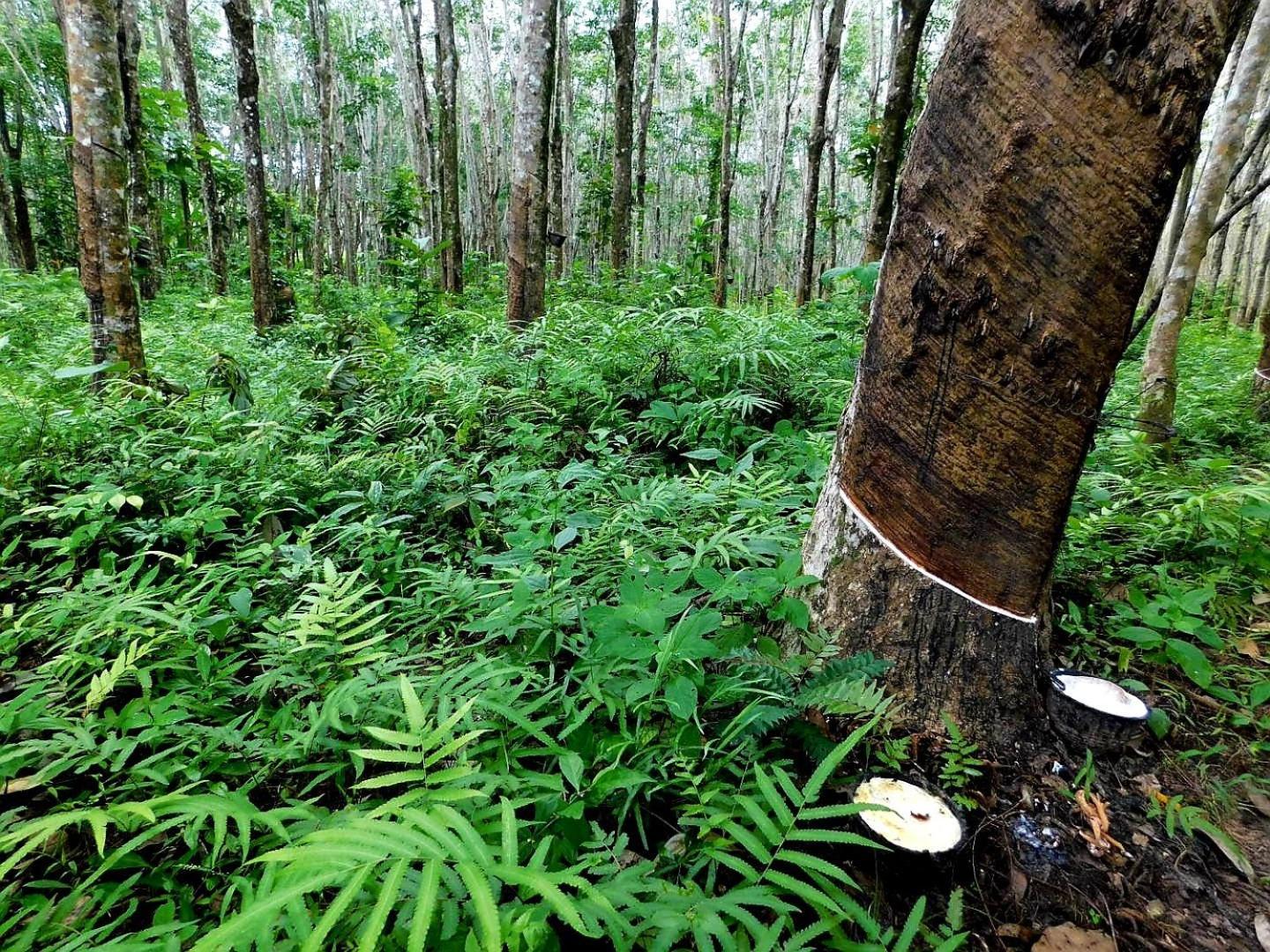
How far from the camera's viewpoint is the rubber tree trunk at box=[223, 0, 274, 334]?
6734 mm

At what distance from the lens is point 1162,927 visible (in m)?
1.41

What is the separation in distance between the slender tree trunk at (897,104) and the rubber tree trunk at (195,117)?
9552 millimetres

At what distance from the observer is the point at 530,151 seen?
18.4 ft

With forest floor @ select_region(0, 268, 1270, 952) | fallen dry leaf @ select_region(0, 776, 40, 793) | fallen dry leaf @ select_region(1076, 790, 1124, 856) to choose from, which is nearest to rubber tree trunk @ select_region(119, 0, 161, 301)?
forest floor @ select_region(0, 268, 1270, 952)

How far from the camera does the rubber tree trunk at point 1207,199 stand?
13.0 feet

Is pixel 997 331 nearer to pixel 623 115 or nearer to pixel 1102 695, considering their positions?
pixel 1102 695

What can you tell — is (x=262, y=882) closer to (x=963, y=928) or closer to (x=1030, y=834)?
(x=963, y=928)

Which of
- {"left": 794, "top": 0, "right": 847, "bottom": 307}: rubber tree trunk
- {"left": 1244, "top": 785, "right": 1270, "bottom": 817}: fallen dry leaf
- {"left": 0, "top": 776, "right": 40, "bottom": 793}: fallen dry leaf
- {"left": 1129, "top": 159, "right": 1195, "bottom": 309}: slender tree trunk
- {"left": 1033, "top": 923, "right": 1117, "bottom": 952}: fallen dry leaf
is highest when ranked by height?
{"left": 794, "top": 0, "right": 847, "bottom": 307}: rubber tree trunk

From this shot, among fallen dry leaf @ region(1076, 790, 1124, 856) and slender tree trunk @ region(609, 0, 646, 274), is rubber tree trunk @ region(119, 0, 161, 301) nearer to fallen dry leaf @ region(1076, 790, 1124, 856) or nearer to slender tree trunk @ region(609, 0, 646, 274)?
slender tree trunk @ region(609, 0, 646, 274)

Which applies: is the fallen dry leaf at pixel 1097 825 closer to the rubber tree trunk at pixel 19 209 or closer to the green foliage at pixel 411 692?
the green foliage at pixel 411 692

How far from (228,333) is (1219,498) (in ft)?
28.4

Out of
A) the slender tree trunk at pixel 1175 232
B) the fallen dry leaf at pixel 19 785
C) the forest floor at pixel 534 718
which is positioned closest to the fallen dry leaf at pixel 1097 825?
the forest floor at pixel 534 718

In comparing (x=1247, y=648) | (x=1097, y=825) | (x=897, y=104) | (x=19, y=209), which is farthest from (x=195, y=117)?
(x=1247, y=648)

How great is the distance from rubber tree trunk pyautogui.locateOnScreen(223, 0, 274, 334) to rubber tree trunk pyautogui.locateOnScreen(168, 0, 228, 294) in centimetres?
264
